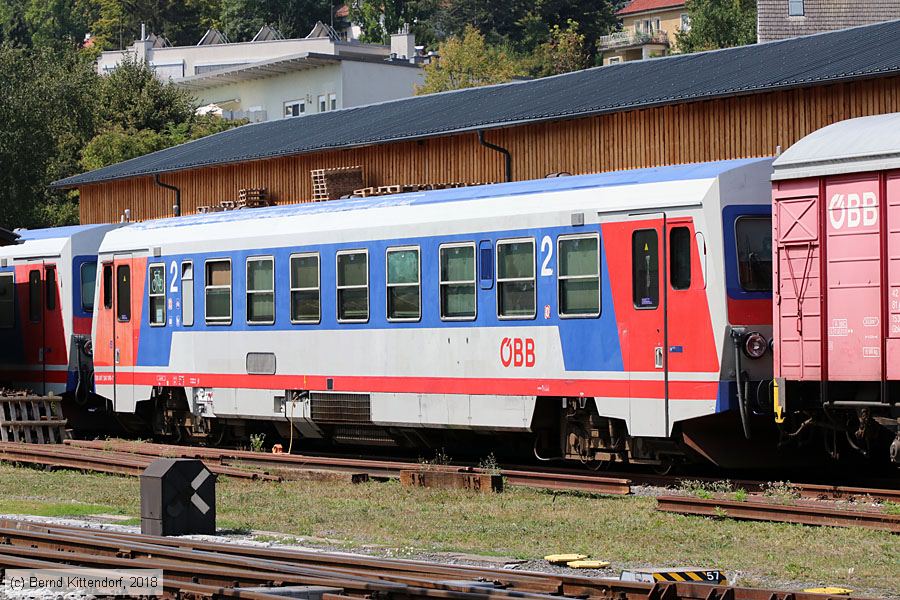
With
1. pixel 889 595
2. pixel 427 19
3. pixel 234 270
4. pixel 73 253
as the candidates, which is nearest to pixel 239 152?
pixel 73 253

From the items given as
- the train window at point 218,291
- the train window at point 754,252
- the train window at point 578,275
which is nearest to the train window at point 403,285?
the train window at point 578,275

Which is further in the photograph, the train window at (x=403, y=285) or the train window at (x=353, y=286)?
the train window at (x=353, y=286)

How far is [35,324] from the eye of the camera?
27531 mm

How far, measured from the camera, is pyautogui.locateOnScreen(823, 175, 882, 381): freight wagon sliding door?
14367 mm

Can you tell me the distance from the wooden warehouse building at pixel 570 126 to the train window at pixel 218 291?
5.71m

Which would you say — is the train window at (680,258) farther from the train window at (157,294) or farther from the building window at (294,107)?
the building window at (294,107)

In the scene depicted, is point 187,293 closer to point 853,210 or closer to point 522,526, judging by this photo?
point 522,526

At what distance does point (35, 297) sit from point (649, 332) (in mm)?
14795

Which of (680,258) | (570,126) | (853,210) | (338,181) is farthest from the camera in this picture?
(338,181)

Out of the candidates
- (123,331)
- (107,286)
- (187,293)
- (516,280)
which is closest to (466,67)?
(107,286)

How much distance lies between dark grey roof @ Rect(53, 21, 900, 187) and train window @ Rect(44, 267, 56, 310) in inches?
210

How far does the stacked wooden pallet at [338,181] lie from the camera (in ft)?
94.2

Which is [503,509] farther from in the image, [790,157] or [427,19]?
[427,19]

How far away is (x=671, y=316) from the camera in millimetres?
16094
